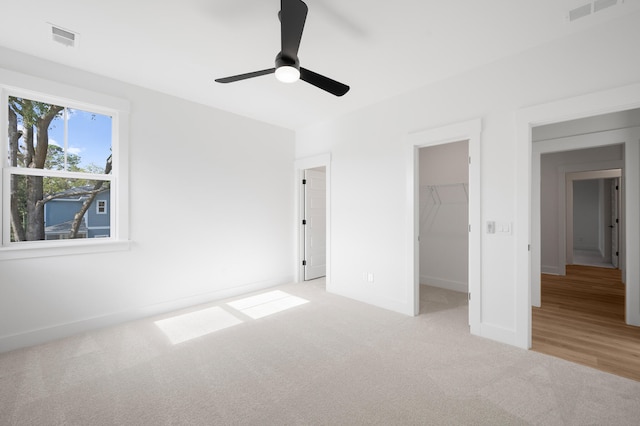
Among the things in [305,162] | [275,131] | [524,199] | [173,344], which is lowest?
[173,344]

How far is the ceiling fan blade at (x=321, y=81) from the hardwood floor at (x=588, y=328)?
3.04m

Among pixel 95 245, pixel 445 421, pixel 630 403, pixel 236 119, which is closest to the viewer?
pixel 445 421

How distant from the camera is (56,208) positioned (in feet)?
10.2

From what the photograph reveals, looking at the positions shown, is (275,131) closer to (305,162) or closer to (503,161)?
(305,162)

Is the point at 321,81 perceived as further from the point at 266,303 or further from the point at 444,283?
the point at 444,283

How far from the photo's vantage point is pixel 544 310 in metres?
3.75

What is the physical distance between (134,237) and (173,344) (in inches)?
57.2

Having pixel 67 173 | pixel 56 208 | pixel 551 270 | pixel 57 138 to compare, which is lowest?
pixel 551 270

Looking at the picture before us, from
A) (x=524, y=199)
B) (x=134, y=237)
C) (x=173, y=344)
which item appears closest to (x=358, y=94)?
(x=524, y=199)

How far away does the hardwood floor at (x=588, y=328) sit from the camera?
249 cm

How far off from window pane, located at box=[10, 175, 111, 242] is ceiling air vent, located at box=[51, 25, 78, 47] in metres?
1.39

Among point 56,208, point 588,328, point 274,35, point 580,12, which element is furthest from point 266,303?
point 580,12

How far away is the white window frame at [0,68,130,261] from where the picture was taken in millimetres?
2719

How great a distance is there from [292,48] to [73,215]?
3.12 m
